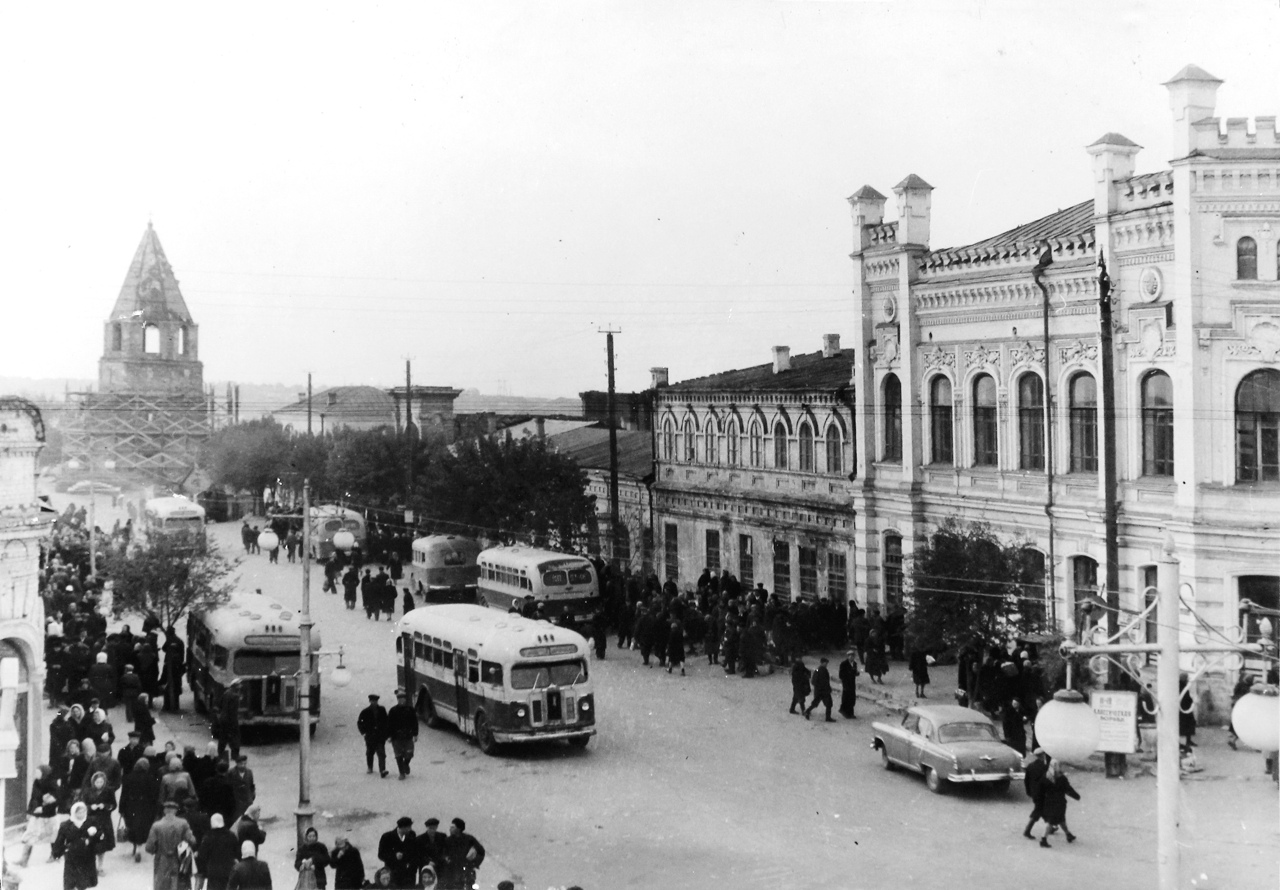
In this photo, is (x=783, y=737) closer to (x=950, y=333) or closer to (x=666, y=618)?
(x=666, y=618)

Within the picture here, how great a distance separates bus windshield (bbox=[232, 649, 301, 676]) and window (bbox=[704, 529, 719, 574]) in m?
18.2

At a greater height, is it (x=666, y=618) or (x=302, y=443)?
(x=302, y=443)

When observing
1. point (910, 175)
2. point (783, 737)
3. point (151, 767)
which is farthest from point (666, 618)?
point (151, 767)

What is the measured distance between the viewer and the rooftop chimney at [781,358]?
40.4 metres

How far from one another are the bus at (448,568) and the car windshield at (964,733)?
22.2 metres

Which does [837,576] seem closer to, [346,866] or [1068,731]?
[346,866]

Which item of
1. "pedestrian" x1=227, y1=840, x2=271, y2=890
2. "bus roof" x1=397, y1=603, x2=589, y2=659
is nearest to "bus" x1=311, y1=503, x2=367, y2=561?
"bus roof" x1=397, y1=603, x2=589, y2=659

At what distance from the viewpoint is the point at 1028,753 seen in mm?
21172

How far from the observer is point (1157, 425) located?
25500 mm

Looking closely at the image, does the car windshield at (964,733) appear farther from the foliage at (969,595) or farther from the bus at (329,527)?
the bus at (329,527)

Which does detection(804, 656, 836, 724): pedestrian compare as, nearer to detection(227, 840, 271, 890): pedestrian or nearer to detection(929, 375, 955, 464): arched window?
detection(929, 375, 955, 464): arched window

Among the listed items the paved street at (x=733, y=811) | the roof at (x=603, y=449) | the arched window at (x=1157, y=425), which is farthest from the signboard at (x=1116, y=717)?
the roof at (x=603, y=449)

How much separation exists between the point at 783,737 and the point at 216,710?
380 inches

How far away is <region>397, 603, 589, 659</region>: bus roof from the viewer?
22.0 meters
